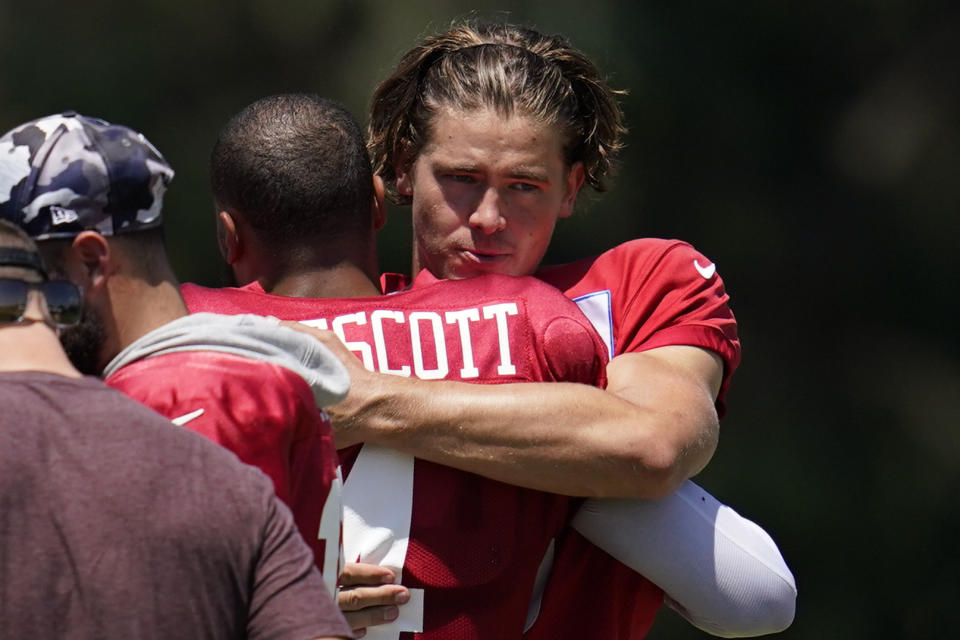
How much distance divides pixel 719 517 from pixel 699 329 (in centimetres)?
31

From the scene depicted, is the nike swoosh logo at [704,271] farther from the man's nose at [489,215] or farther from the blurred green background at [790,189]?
the blurred green background at [790,189]

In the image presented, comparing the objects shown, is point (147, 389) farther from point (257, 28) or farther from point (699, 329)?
point (257, 28)

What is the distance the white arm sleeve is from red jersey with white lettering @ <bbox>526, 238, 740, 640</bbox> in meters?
0.08

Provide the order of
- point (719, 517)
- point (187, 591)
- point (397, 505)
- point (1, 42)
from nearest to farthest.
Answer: point (187, 591) < point (397, 505) < point (719, 517) < point (1, 42)

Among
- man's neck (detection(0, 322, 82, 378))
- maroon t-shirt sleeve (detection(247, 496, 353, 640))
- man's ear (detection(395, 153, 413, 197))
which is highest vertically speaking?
man's neck (detection(0, 322, 82, 378))

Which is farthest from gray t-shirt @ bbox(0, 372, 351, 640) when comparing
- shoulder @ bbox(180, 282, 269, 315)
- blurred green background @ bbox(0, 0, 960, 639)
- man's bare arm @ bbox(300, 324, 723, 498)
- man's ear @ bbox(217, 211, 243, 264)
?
blurred green background @ bbox(0, 0, 960, 639)

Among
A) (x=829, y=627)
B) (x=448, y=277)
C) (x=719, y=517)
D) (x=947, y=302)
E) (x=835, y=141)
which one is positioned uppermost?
(x=448, y=277)

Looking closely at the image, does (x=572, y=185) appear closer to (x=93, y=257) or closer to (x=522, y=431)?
(x=522, y=431)

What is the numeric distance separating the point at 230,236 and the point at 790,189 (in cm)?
450

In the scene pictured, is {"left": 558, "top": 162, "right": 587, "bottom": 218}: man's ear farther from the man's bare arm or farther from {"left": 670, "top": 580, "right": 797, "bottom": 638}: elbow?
{"left": 670, "top": 580, "right": 797, "bottom": 638}: elbow

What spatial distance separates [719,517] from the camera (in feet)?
7.82

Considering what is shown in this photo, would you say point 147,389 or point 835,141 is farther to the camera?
point 835,141

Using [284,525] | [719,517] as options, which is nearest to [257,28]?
[719,517]

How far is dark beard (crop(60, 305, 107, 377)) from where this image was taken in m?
1.77
